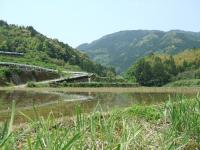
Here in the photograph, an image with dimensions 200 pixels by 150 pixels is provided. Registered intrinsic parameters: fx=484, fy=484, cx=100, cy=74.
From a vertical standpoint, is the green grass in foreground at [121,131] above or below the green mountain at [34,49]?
below

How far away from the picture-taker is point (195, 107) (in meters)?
6.73

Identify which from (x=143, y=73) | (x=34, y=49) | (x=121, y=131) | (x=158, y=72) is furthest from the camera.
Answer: (x=34, y=49)

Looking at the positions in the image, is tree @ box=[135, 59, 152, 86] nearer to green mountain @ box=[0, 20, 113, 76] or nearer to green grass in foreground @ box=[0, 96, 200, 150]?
green mountain @ box=[0, 20, 113, 76]

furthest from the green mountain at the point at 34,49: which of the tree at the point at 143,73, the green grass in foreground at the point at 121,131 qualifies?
the green grass in foreground at the point at 121,131

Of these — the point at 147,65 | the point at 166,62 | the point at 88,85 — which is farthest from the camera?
the point at 166,62

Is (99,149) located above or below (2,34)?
below

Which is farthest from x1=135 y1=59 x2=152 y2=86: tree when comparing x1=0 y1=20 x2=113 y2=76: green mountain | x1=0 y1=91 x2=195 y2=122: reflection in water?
x1=0 y1=91 x2=195 y2=122: reflection in water

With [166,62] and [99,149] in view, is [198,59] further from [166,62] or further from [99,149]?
[99,149]

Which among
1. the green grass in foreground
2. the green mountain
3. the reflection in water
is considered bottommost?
the reflection in water

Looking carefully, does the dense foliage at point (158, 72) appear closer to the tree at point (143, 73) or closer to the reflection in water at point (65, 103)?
the tree at point (143, 73)

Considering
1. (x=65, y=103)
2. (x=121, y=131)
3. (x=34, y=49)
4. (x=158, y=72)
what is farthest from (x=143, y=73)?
(x=121, y=131)

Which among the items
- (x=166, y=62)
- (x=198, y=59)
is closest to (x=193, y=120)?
(x=166, y=62)

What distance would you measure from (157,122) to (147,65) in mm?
64707

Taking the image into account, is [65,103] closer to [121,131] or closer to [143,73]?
[121,131]
